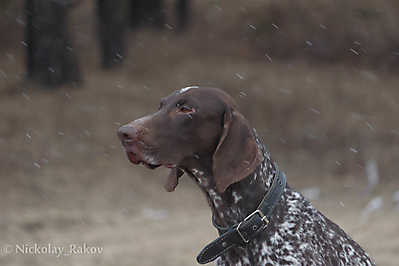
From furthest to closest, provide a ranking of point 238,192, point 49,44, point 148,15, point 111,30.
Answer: point 148,15 < point 111,30 < point 49,44 < point 238,192

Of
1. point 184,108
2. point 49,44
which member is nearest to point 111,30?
point 49,44

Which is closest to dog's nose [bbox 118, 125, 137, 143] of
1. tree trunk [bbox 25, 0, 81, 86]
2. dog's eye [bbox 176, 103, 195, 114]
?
dog's eye [bbox 176, 103, 195, 114]

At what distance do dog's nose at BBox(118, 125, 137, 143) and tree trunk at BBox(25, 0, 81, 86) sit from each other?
40.8ft

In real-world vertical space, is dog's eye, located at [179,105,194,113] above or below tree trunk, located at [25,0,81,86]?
above

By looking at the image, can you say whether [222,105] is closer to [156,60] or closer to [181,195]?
[181,195]

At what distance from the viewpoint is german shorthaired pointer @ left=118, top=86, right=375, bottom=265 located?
4.14 metres

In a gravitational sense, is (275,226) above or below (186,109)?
below

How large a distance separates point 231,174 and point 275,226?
1.50ft

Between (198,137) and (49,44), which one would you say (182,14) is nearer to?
(49,44)

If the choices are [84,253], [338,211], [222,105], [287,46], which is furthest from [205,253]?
[287,46]

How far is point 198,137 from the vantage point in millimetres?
4262

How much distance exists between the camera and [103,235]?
444 inches

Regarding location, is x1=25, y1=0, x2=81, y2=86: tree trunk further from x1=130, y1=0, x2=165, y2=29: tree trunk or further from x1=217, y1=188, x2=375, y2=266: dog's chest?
x1=217, y1=188, x2=375, y2=266: dog's chest

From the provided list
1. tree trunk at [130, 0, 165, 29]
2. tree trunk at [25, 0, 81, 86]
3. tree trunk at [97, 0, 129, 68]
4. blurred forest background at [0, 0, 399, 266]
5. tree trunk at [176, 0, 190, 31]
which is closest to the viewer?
blurred forest background at [0, 0, 399, 266]
